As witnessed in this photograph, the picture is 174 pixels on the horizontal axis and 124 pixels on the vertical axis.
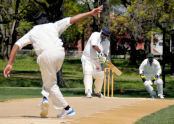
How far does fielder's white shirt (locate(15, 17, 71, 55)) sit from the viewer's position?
8.44 metres

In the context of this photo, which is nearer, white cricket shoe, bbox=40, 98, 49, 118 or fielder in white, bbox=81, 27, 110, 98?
white cricket shoe, bbox=40, 98, 49, 118

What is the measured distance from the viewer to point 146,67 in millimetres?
16281

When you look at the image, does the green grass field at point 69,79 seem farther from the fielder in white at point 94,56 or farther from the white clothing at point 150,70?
the fielder in white at point 94,56

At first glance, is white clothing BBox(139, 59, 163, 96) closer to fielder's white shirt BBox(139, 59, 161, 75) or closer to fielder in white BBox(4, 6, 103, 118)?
fielder's white shirt BBox(139, 59, 161, 75)

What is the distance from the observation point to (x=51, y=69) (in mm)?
8461

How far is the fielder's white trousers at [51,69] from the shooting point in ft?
27.5

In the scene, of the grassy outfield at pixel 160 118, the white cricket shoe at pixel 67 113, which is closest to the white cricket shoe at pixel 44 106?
the white cricket shoe at pixel 67 113

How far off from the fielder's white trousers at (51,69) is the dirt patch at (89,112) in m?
0.41

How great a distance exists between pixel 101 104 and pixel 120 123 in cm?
380

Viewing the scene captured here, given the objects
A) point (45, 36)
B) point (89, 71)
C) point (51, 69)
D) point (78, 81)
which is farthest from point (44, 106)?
point (78, 81)

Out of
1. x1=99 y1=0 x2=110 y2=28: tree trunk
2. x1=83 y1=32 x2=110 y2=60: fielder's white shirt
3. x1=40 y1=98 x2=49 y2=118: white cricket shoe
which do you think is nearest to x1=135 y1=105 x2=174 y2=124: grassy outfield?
x1=40 y1=98 x2=49 y2=118: white cricket shoe

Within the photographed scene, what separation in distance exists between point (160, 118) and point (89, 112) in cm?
159

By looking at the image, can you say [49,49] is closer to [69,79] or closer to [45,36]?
[45,36]

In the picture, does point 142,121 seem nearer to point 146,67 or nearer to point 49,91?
point 49,91
